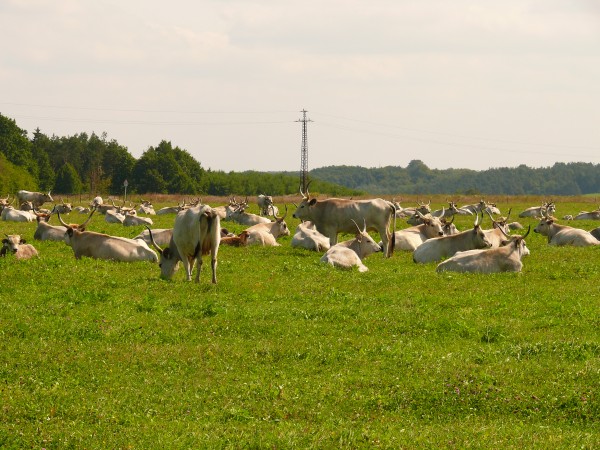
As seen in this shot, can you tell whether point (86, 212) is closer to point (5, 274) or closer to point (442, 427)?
point (5, 274)

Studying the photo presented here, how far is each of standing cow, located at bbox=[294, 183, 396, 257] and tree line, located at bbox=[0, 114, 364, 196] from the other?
6933 cm

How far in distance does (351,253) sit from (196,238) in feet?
Answer: 16.5

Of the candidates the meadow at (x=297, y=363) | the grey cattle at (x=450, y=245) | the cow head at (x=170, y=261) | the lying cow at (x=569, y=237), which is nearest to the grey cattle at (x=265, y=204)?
the lying cow at (x=569, y=237)

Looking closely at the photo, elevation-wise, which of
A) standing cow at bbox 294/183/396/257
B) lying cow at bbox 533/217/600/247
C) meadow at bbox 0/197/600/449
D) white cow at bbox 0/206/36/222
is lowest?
meadow at bbox 0/197/600/449

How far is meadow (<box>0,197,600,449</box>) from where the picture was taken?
9.52 m

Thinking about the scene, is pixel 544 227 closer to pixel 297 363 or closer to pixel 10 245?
pixel 10 245

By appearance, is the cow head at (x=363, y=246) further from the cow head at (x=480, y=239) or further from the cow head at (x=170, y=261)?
the cow head at (x=170, y=261)

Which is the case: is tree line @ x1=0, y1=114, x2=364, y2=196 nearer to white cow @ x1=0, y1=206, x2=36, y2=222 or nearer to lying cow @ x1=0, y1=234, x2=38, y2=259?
white cow @ x1=0, y1=206, x2=36, y2=222

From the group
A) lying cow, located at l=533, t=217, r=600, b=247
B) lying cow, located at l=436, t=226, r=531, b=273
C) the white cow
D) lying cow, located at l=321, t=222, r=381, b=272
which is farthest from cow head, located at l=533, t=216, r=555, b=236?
the white cow

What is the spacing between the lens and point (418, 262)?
24.3 meters

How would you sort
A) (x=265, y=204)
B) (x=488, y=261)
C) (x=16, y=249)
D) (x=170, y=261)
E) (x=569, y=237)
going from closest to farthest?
(x=170, y=261) → (x=488, y=261) → (x=16, y=249) → (x=569, y=237) → (x=265, y=204)

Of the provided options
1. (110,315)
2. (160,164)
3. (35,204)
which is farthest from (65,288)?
(160,164)

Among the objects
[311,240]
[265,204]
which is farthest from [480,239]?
[265,204]

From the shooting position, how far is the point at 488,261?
69.1 ft
